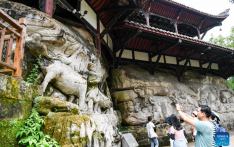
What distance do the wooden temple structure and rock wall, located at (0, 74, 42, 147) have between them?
352 centimetres

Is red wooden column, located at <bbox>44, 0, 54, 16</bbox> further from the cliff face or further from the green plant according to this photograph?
the green plant

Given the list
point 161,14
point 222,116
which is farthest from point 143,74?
point 222,116

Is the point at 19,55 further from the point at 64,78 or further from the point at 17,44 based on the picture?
the point at 64,78

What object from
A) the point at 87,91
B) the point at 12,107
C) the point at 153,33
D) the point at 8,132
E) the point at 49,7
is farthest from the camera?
the point at 153,33

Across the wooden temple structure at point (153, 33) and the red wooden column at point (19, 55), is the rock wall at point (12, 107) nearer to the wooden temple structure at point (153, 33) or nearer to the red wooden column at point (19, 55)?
the red wooden column at point (19, 55)

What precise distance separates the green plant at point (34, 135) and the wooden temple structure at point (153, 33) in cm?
392

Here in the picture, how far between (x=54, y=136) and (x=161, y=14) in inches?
398

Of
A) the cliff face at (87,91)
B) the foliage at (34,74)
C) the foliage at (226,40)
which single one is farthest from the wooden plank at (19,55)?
the foliage at (226,40)

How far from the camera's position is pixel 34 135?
2.53 m

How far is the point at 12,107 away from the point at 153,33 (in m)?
6.98

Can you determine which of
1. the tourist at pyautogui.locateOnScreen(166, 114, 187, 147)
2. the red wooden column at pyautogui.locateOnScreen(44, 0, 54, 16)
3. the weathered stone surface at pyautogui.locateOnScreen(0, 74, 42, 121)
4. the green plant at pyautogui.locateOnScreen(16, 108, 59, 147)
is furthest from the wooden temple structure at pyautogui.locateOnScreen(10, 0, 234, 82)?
the tourist at pyautogui.locateOnScreen(166, 114, 187, 147)

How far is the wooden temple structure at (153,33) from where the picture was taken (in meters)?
6.91

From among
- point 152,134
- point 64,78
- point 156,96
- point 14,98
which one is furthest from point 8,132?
point 156,96

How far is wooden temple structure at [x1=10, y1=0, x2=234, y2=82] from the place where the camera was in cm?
691
